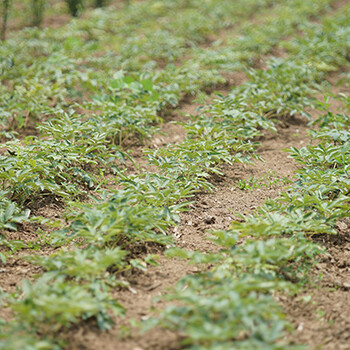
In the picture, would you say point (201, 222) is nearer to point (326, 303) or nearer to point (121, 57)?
point (326, 303)

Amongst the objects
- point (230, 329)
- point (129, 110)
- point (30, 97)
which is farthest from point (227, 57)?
point (230, 329)

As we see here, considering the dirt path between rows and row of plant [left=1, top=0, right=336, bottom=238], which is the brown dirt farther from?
row of plant [left=1, top=0, right=336, bottom=238]

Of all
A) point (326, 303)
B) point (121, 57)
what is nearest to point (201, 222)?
point (326, 303)

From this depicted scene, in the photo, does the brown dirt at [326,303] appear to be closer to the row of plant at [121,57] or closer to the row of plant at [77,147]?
the row of plant at [77,147]

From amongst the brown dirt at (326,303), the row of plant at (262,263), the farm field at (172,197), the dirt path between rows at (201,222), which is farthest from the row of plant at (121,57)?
the brown dirt at (326,303)

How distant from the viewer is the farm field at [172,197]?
2.19 meters

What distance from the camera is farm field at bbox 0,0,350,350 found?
219 cm

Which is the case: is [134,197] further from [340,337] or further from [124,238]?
[340,337]

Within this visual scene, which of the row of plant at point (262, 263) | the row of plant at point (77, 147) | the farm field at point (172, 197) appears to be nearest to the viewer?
the row of plant at point (262, 263)

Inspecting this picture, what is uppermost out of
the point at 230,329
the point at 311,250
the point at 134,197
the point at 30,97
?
the point at 30,97

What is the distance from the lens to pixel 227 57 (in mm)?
5844

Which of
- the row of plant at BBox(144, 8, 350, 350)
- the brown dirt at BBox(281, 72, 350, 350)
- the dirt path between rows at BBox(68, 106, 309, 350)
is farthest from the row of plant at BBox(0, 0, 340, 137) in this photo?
the brown dirt at BBox(281, 72, 350, 350)

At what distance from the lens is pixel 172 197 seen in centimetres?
307

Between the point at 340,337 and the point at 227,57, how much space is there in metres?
4.23
